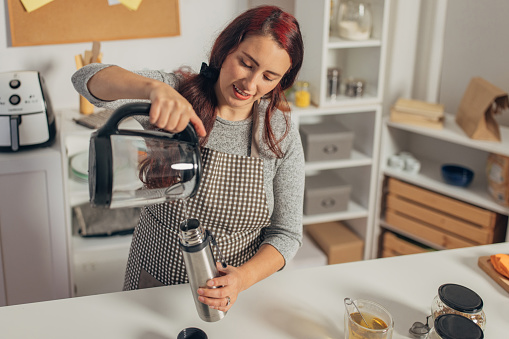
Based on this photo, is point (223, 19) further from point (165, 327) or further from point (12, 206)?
point (165, 327)

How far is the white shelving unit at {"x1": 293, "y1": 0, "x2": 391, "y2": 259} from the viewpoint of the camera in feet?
7.93

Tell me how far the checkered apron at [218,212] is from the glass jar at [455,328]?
531mm

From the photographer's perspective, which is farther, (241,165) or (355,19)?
(355,19)

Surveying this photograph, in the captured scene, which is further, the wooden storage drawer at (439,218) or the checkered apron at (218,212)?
the wooden storage drawer at (439,218)

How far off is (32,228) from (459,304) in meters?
1.68

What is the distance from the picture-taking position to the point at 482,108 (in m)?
2.28

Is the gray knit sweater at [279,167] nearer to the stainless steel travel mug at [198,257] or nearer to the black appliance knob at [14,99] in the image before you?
the stainless steel travel mug at [198,257]

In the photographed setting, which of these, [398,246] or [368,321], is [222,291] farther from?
[398,246]

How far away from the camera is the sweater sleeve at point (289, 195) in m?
1.44

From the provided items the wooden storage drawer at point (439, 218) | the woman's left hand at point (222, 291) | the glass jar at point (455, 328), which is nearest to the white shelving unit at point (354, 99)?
the wooden storage drawer at point (439, 218)

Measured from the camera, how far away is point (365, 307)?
1.20 meters

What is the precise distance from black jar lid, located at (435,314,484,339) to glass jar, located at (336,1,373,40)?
1.61m

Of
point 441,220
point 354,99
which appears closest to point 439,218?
point 441,220

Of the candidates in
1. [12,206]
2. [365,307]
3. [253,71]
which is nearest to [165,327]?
[365,307]
